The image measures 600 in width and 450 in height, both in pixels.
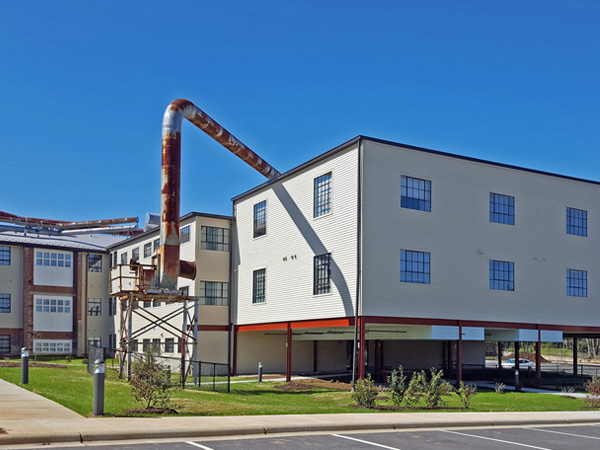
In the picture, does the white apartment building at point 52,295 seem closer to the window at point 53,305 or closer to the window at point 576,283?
the window at point 53,305

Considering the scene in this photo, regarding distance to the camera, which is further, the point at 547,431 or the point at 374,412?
the point at 374,412

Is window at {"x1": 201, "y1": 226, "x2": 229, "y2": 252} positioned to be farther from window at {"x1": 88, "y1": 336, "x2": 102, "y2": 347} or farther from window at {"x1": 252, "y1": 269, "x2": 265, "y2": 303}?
window at {"x1": 88, "y1": 336, "x2": 102, "y2": 347}

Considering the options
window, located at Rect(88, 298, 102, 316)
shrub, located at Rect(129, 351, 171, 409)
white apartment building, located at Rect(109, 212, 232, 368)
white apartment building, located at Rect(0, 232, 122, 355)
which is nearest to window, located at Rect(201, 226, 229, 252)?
white apartment building, located at Rect(109, 212, 232, 368)

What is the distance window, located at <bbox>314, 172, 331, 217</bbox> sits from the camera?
103 feet

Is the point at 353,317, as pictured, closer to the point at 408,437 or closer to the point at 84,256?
the point at 408,437

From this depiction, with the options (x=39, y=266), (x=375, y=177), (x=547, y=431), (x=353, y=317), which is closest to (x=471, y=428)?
(x=547, y=431)

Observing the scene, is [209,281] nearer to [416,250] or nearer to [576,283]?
[416,250]

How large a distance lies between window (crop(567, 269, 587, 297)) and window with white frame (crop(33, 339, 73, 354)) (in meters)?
37.5

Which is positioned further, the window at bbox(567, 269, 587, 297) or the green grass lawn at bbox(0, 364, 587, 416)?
the window at bbox(567, 269, 587, 297)

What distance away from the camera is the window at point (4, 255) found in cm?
5159

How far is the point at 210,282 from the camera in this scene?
1574 inches

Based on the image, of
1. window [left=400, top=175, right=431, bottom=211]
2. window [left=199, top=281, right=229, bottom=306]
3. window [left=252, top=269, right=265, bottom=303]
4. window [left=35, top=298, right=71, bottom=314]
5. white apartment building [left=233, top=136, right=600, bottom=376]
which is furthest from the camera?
window [left=35, top=298, right=71, bottom=314]

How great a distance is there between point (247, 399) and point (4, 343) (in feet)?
112

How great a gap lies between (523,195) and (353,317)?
37.6ft
